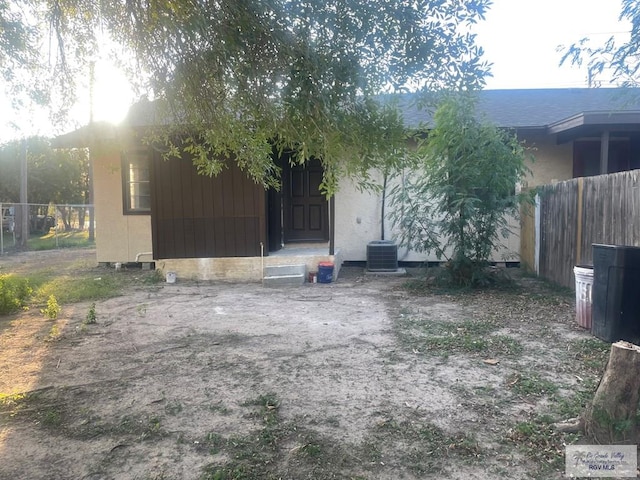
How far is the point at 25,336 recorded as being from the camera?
5.21m

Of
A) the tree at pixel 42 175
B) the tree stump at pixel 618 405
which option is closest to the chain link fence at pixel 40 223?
the tree at pixel 42 175

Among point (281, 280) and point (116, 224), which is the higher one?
point (116, 224)

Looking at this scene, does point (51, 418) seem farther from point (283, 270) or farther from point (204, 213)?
point (204, 213)

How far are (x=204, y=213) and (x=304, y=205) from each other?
8.99ft

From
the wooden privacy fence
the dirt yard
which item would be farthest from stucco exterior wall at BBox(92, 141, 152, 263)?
the wooden privacy fence

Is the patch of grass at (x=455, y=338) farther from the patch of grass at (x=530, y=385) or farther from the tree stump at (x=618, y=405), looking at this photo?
the tree stump at (x=618, y=405)

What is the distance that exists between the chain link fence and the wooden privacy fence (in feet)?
52.8

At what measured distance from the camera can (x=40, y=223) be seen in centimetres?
2522

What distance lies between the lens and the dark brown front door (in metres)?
11.1

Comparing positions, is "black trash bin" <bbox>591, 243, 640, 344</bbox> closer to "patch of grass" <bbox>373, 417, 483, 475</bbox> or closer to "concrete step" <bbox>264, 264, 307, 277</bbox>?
"patch of grass" <bbox>373, 417, 483, 475</bbox>

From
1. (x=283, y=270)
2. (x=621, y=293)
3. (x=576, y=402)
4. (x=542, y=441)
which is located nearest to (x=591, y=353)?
(x=621, y=293)

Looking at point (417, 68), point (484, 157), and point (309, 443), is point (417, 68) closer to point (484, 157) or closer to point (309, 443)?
point (309, 443)

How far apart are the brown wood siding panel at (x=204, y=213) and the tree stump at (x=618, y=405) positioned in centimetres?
701

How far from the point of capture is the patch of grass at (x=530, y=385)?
3.43 m
